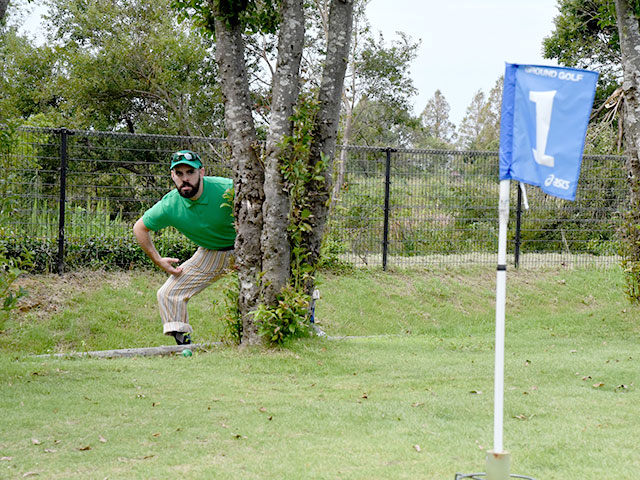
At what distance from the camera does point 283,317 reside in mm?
7195

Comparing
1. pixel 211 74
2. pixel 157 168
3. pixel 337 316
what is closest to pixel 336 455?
pixel 337 316

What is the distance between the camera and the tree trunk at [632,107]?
953cm

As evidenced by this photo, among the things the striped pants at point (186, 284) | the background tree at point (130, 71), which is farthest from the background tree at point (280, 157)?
the background tree at point (130, 71)

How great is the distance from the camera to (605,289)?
12.7 m

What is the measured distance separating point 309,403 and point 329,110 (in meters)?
3.31

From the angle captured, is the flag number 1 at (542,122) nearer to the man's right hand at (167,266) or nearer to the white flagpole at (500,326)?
the white flagpole at (500,326)

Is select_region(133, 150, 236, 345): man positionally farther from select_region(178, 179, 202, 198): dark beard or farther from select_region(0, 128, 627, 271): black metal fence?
select_region(0, 128, 627, 271): black metal fence

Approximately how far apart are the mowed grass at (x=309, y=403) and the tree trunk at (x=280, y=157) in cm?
77

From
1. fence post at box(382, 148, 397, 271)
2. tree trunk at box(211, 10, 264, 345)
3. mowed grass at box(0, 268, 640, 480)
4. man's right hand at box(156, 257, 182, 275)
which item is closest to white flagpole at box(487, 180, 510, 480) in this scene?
mowed grass at box(0, 268, 640, 480)

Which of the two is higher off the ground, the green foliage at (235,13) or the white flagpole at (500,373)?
the green foliage at (235,13)

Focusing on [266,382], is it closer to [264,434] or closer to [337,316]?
[264,434]

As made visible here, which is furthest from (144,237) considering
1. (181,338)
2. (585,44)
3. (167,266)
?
(585,44)

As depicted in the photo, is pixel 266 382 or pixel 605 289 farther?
pixel 605 289

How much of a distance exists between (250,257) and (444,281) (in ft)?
18.5
